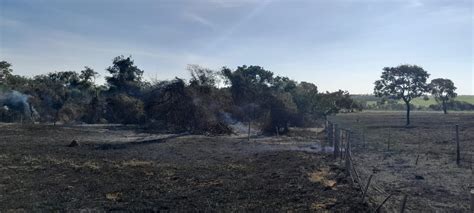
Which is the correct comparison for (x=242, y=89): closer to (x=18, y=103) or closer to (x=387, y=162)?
(x=18, y=103)

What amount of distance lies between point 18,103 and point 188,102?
18.7 metres

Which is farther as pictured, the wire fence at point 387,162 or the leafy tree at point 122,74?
Answer: the leafy tree at point 122,74

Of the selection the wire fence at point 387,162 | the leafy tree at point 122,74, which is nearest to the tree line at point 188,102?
the leafy tree at point 122,74

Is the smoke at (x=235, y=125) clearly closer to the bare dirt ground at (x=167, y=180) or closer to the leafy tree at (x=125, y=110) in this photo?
the leafy tree at (x=125, y=110)

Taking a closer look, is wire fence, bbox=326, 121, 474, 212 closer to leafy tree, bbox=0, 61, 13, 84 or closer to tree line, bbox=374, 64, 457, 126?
tree line, bbox=374, 64, 457, 126

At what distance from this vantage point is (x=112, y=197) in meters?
9.34

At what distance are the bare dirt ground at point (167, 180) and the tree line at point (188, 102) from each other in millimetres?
12477

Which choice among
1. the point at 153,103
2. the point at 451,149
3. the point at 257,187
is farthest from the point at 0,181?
the point at 153,103

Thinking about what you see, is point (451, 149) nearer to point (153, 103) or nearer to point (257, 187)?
point (257, 187)

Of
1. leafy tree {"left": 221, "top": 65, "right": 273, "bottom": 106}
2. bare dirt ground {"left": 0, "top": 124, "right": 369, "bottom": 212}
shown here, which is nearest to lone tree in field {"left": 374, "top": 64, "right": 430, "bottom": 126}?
leafy tree {"left": 221, "top": 65, "right": 273, "bottom": 106}

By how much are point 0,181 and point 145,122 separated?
25.0m

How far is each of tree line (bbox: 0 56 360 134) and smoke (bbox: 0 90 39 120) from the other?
170mm

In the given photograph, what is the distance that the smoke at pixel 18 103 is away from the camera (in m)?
38.7

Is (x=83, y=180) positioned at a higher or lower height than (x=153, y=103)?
lower
